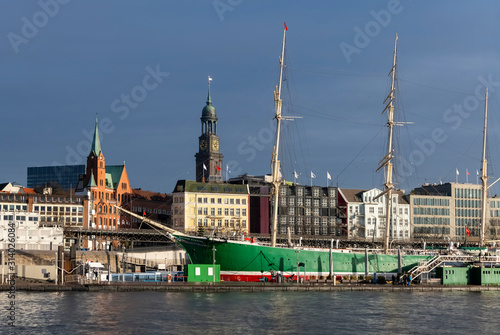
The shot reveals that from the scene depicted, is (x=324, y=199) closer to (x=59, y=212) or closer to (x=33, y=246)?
(x=59, y=212)

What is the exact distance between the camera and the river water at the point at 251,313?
2347 inches

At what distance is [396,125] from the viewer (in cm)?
11962

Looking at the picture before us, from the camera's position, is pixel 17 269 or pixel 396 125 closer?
pixel 17 269

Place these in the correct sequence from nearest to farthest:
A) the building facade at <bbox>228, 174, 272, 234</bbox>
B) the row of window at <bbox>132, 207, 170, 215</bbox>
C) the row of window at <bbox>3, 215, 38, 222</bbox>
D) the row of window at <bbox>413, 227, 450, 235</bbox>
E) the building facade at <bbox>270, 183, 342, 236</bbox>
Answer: the row of window at <bbox>3, 215, 38, 222</bbox>
the building facade at <bbox>270, 183, 342, 236</bbox>
the building facade at <bbox>228, 174, 272, 234</bbox>
the row of window at <bbox>132, 207, 170, 215</bbox>
the row of window at <bbox>413, 227, 450, 235</bbox>

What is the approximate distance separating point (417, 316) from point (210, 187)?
11406 centimetres

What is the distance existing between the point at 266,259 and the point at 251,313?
105 ft

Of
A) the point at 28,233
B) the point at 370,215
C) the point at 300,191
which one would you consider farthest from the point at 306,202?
the point at 28,233

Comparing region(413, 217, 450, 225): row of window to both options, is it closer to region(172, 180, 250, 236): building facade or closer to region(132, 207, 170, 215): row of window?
region(172, 180, 250, 236): building facade

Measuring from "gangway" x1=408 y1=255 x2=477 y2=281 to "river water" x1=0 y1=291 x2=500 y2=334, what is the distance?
10931 mm

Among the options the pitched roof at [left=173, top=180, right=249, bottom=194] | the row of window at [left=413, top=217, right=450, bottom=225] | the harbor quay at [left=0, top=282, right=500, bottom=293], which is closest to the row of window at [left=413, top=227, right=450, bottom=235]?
the row of window at [left=413, top=217, right=450, bottom=225]

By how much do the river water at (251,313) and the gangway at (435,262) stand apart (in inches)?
430

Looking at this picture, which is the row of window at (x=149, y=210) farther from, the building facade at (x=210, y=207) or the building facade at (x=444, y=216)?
the building facade at (x=444, y=216)

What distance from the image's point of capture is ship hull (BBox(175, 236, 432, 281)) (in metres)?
98.9

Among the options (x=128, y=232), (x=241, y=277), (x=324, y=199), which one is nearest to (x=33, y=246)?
(x=128, y=232)
